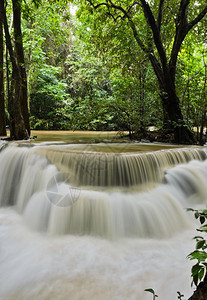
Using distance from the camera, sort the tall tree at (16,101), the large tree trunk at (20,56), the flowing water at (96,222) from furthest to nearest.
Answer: the large tree trunk at (20,56) → the tall tree at (16,101) → the flowing water at (96,222)

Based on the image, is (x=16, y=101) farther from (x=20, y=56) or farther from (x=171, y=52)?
(x=171, y=52)

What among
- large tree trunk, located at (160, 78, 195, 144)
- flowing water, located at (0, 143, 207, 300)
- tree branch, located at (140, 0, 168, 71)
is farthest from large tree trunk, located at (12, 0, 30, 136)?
large tree trunk, located at (160, 78, 195, 144)

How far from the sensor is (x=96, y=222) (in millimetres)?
3045

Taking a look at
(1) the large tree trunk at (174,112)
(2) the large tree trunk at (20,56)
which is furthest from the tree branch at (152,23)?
(2) the large tree trunk at (20,56)

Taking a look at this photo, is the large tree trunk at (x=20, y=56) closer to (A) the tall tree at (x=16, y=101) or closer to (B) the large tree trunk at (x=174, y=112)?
(A) the tall tree at (x=16, y=101)

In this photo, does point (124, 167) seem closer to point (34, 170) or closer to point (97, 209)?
point (97, 209)

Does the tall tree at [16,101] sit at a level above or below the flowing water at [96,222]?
above

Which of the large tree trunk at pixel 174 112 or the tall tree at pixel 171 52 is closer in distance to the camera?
the tall tree at pixel 171 52

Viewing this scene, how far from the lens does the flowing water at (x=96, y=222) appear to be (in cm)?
205

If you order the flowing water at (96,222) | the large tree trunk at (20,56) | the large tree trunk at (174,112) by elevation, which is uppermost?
the large tree trunk at (20,56)

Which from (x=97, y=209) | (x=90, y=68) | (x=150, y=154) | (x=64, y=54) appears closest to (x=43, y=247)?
(x=97, y=209)

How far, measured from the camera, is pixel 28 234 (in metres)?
2.98

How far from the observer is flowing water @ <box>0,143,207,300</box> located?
2.05m

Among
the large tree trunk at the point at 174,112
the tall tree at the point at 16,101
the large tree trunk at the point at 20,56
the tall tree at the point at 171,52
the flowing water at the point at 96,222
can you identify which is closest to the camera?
the flowing water at the point at 96,222
